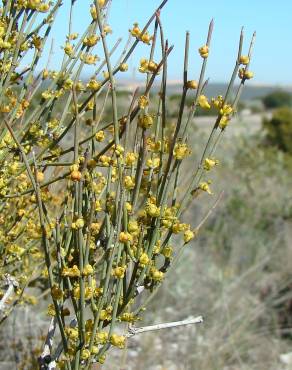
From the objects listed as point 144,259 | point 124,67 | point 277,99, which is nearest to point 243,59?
point 124,67

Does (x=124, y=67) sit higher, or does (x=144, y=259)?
(x=124, y=67)

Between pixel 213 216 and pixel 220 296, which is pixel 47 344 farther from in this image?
pixel 213 216

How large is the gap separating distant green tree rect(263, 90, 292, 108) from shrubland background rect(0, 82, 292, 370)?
2922 cm

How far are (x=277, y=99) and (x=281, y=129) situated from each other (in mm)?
23438

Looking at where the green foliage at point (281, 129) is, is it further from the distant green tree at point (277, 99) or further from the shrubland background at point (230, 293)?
the distant green tree at point (277, 99)

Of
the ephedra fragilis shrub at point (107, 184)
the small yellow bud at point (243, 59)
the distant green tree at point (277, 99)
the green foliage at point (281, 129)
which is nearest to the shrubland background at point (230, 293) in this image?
the ephedra fragilis shrub at point (107, 184)

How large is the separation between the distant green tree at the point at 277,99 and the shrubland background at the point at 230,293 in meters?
29.2

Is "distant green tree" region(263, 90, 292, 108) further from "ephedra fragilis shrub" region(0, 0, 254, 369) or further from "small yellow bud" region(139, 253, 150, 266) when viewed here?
"small yellow bud" region(139, 253, 150, 266)

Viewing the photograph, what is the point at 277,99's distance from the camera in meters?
39.2

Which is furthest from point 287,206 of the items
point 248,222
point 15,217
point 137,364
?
point 15,217

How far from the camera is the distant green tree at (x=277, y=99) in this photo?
3856 cm

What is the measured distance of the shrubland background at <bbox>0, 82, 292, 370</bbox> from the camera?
4.45 m

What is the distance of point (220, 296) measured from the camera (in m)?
6.00

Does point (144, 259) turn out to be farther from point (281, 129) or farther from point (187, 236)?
point (281, 129)
